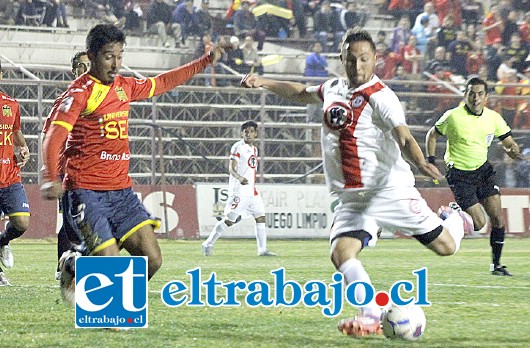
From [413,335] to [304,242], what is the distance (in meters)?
15.6

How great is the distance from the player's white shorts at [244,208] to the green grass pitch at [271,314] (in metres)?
2.26

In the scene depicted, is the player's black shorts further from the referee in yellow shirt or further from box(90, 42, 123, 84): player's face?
box(90, 42, 123, 84): player's face

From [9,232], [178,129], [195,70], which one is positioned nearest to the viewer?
[195,70]

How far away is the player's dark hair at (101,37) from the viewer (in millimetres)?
8172

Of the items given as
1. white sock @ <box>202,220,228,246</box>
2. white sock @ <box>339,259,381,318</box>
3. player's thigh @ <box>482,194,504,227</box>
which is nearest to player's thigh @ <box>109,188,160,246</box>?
white sock @ <box>339,259,381,318</box>

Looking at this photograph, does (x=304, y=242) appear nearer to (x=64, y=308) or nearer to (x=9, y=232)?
(x=9, y=232)

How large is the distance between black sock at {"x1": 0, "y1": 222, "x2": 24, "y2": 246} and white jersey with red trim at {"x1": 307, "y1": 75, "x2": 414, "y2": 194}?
5972 millimetres

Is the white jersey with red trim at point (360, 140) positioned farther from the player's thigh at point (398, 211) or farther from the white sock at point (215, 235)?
the white sock at point (215, 235)

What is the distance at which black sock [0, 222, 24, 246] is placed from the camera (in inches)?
516

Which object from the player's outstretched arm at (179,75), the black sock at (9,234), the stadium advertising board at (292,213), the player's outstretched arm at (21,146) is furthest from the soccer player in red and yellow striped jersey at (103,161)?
the stadium advertising board at (292,213)

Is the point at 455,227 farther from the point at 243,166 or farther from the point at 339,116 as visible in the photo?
the point at 243,166

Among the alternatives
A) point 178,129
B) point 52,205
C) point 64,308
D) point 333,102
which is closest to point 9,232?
point 64,308

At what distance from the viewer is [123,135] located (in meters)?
8.43

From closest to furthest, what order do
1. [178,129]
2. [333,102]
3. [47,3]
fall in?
[333,102]
[178,129]
[47,3]
